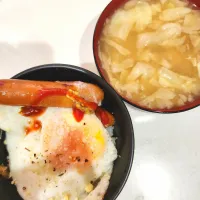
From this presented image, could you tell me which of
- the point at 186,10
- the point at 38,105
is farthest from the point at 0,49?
the point at 186,10

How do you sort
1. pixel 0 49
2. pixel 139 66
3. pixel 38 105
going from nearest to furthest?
pixel 38 105 → pixel 139 66 → pixel 0 49

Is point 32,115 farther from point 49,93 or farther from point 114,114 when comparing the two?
point 114,114

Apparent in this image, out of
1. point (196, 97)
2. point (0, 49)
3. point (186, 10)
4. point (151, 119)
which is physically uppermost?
point (186, 10)

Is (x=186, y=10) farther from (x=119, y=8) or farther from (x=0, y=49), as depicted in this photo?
(x=0, y=49)

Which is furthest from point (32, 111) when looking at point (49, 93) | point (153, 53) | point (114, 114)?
point (153, 53)

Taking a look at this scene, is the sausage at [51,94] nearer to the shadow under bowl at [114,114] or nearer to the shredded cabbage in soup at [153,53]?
the shadow under bowl at [114,114]

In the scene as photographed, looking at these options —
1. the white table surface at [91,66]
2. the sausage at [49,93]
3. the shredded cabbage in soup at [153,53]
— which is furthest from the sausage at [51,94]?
the white table surface at [91,66]

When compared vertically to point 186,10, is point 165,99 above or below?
below
